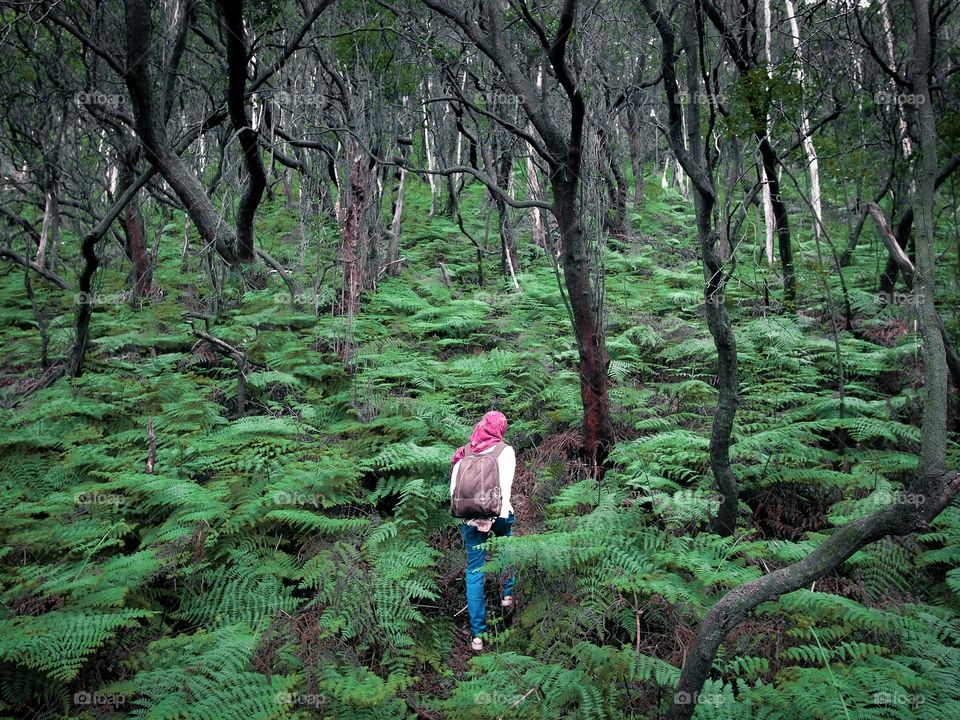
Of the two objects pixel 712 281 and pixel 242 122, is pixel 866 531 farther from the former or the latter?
pixel 242 122

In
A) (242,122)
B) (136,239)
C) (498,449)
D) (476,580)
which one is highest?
(242,122)

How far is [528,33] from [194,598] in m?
13.2

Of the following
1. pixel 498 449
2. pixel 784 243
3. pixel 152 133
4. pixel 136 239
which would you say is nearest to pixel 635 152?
pixel 784 243

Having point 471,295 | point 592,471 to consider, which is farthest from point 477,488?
point 471,295

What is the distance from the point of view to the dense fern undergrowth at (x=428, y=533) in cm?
345

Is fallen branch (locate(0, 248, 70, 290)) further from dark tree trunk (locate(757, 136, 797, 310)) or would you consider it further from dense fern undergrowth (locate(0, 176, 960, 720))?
dark tree trunk (locate(757, 136, 797, 310))

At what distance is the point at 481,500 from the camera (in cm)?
447

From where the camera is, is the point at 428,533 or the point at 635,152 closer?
the point at 428,533

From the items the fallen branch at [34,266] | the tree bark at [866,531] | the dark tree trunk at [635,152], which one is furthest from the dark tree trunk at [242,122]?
the dark tree trunk at [635,152]

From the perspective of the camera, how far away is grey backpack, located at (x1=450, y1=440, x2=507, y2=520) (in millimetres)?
4473

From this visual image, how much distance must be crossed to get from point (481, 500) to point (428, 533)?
1066mm

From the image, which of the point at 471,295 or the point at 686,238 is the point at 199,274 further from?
the point at 686,238

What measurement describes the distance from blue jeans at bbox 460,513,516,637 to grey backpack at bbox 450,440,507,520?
0.61ft

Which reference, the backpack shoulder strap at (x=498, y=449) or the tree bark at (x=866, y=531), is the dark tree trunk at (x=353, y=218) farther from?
the tree bark at (x=866, y=531)
